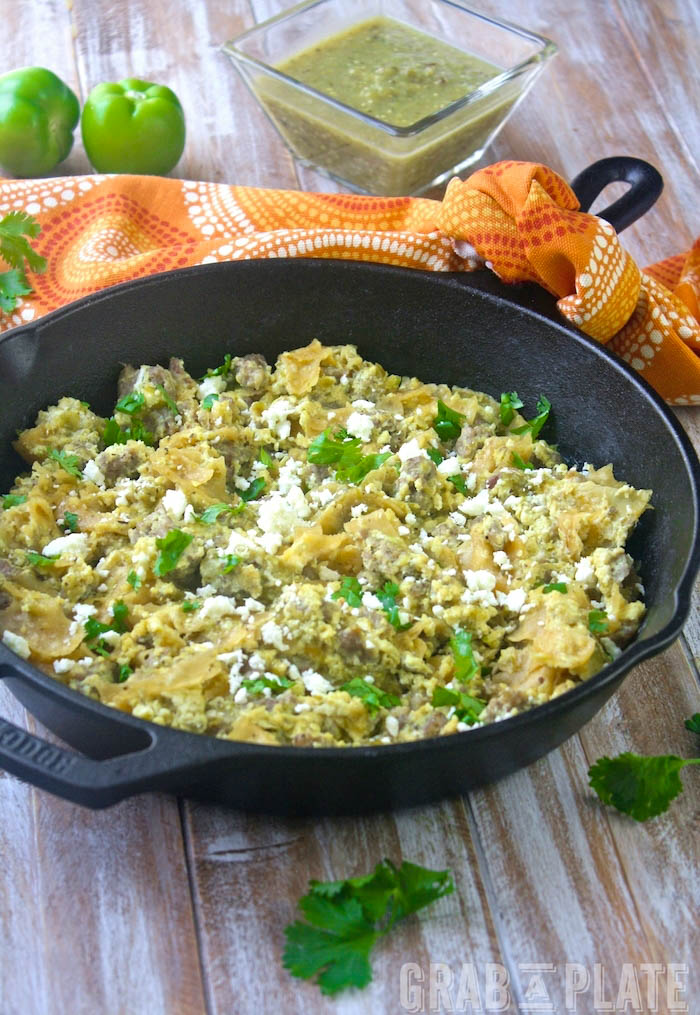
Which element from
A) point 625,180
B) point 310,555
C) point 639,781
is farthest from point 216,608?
point 625,180

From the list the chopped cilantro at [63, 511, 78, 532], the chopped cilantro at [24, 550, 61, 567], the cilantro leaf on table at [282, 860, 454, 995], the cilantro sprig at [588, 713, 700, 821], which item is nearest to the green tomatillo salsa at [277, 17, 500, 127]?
the chopped cilantro at [63, 511, 78, 532]

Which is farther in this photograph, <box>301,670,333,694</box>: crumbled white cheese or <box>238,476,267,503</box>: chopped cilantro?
<box>238,476,267,503</box>: chopped cilantro

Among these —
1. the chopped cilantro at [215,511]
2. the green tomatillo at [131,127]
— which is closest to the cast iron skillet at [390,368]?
the chopped cilantro at [215,511]

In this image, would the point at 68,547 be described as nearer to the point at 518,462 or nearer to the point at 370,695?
the point at 370,695

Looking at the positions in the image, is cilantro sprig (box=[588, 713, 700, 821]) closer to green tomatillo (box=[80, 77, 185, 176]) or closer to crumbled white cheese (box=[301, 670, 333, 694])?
crumbled white cheese (box=[301, 670, 333, 694])

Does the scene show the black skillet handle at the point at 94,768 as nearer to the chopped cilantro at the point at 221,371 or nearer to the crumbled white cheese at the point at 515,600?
the crumbled white cheese at the point at 515,600

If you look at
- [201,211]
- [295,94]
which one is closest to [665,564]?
[201,211]

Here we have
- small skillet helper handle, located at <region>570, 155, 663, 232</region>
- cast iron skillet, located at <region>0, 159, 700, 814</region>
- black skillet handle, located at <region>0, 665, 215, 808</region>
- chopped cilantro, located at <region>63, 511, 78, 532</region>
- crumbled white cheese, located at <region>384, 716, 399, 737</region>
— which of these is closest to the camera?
black skillet handle, located at <region>0, 665, 215, 808</region>

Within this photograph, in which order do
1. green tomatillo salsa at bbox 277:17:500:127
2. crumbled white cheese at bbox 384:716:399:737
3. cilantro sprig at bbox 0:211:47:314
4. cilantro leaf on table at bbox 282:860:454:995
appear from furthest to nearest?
green tomatillo salsa at bbox 277:17:500:127 → cilantro sprig at bbox 0:211:47:314 → crumbled white cheese at bbox 384:716:399:737 → cilantro leaf on table at bbox 282:860:454:995
